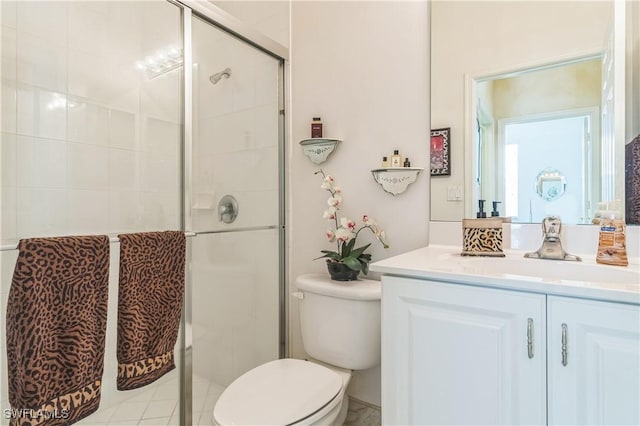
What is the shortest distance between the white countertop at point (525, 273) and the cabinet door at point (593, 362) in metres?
0.03

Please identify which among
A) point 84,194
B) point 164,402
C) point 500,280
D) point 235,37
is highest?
point 235,37

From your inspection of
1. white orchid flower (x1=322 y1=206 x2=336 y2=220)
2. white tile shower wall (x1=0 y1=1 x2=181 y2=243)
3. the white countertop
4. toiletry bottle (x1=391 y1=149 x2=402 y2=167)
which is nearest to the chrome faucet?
the white countertop

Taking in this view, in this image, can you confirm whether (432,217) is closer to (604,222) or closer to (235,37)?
(604,222)

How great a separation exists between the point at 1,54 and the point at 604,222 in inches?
79.4

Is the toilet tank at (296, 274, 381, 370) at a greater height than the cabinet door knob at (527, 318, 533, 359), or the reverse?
the cabinet door knob at (527, 318, 533, 359)

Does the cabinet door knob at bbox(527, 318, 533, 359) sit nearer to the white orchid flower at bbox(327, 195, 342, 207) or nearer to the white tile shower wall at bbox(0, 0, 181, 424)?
the white orchid flower at bbox(327, 195, 342, 207)

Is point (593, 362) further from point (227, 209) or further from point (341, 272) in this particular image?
point (227, 209)

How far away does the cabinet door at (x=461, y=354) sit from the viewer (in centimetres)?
79

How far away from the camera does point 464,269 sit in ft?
3.02

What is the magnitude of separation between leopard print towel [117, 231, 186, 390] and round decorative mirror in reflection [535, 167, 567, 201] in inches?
49.6

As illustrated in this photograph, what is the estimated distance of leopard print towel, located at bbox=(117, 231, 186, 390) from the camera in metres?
1.07

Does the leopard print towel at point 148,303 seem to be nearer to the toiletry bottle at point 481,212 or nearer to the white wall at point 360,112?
the white wall at point 360,112

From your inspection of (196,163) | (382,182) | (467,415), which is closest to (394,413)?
(467,415)

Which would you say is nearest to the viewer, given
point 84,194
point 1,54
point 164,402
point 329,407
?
point 329,407
